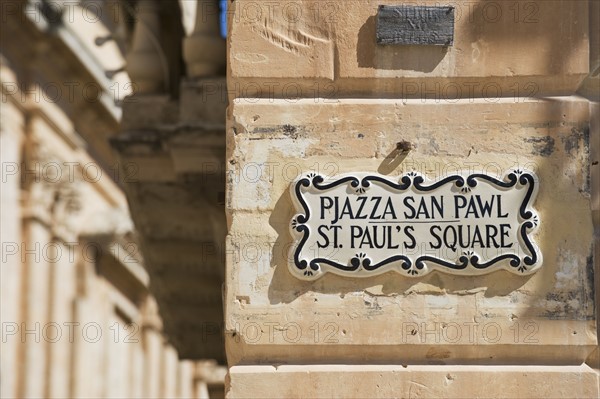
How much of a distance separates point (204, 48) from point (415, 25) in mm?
3567

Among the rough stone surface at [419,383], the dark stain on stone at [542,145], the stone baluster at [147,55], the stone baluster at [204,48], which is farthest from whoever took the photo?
the stone baluster at [147,55]

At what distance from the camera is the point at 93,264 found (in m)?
20.9

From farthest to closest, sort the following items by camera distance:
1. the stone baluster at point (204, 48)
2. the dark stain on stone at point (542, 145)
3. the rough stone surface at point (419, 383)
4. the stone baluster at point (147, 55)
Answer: the stone baluster at point (147, 55) < the stone baluster at point (204, 48) < the dark stain on stone at point (542, 145) < the rough stone surface at point (419, 383)

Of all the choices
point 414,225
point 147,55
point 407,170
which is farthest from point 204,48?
point 414,225

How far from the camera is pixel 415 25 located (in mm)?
4945

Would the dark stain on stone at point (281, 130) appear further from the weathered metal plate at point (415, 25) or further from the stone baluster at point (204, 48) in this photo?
the stone baluster at point (204, 48)

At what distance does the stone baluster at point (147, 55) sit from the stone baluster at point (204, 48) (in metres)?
0.26

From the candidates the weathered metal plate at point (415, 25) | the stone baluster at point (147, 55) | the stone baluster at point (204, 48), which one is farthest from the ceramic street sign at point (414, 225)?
the stone baluster at point (147, 55)

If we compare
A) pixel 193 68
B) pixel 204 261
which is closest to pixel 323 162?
pixel 193 68

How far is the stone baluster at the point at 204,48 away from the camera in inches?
329

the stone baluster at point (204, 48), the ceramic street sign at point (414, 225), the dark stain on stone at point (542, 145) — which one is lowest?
the ceramic street sign at point (414, 225)

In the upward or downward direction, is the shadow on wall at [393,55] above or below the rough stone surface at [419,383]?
above

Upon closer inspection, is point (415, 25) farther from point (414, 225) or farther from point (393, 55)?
point (414, 225)

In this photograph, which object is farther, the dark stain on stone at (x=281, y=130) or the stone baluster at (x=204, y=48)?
the stone baluster at (x=204, y=48)
